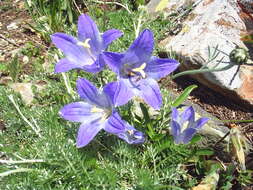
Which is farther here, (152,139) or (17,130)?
(17,130)

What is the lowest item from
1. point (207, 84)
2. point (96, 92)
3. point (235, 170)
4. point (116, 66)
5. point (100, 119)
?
point (235, 170)

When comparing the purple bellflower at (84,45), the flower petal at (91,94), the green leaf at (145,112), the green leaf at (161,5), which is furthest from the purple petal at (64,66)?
the green leaf at (161,5)

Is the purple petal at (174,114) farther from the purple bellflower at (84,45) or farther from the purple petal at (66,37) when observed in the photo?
the purple petal at (66,37)

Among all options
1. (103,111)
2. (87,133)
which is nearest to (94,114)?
(103,111)

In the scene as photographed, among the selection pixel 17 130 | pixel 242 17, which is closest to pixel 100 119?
pixel 17 130

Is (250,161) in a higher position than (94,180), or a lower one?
lower

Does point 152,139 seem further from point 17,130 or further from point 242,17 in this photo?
point 242,17

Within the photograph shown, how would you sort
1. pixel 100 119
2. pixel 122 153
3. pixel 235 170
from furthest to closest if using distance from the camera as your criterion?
pixel 235 170 < pixel 122 153 < pixel 100 119

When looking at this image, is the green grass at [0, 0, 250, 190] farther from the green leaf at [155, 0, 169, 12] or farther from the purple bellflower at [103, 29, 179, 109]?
the green leaf at [155, 0, 169, 12]
